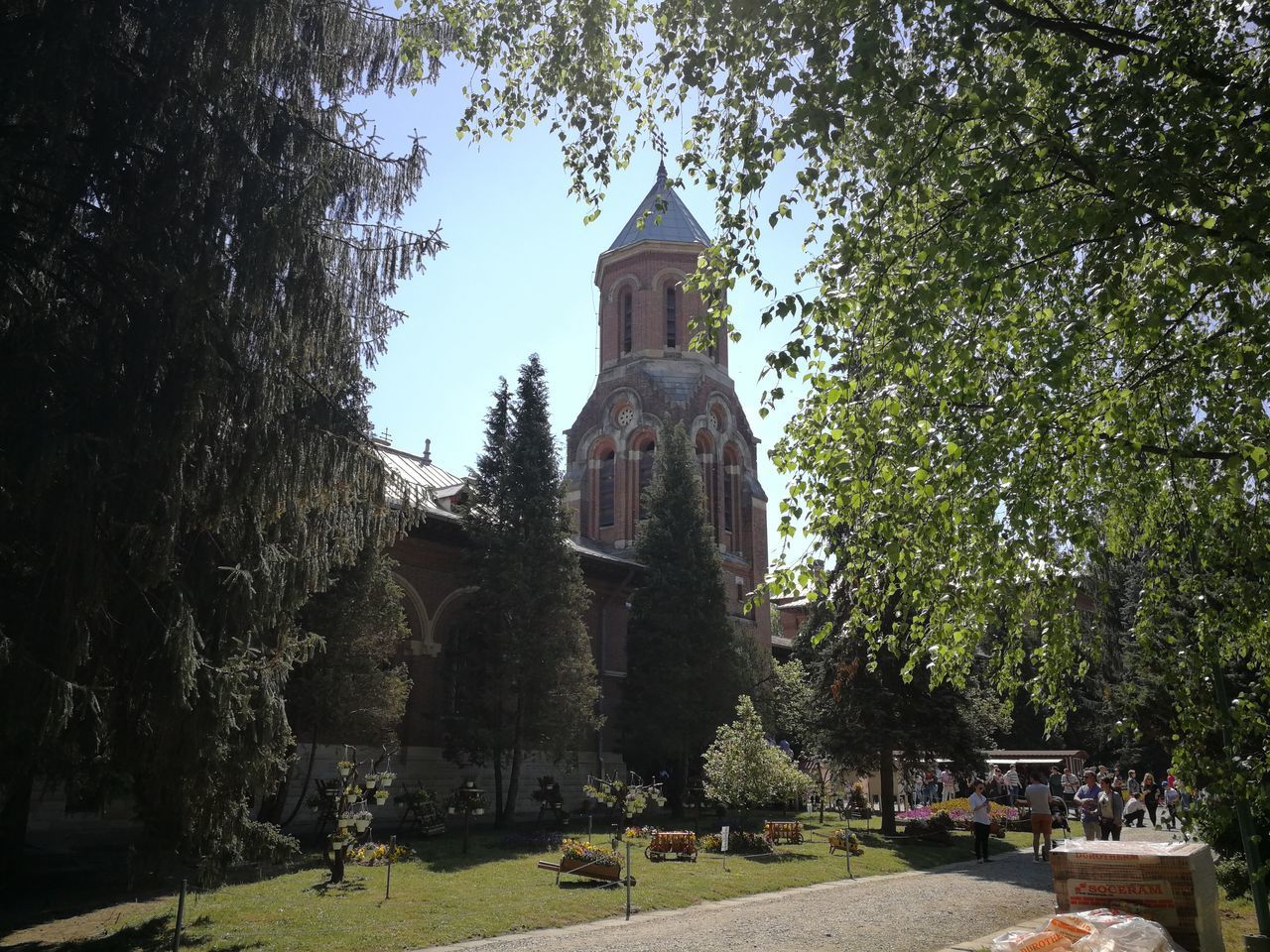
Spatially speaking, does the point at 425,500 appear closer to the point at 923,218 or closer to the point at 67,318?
the point at 67,318

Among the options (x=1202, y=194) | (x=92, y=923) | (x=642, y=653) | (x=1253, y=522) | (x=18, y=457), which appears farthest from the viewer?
(x=642, y=653)

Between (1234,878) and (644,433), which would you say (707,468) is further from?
(1234,878)

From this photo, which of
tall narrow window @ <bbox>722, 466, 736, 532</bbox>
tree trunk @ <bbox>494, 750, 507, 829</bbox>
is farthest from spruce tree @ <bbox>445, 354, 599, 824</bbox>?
tall narrow window @ <bbox>722, 466, 736, 532</bbox>

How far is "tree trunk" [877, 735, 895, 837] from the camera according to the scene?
2281 centimetres

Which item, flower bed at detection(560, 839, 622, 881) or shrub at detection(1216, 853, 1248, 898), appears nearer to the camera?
shrub at detection(1216, 853, 1248, 898)

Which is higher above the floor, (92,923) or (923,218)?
(923,218)

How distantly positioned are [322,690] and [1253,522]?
15.0m

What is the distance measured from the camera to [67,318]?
7969mm

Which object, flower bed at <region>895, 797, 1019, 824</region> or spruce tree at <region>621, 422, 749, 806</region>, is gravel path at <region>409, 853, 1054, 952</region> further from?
spruce tree at <region>621, 422, 749, 806</region>

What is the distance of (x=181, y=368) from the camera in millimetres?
7875

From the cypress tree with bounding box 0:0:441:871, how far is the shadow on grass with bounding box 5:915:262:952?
86cm

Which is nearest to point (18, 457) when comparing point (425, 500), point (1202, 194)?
point (425, 500)

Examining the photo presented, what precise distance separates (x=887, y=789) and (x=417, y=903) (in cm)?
1492

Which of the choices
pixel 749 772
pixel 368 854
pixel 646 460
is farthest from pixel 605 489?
pixel 368 854
